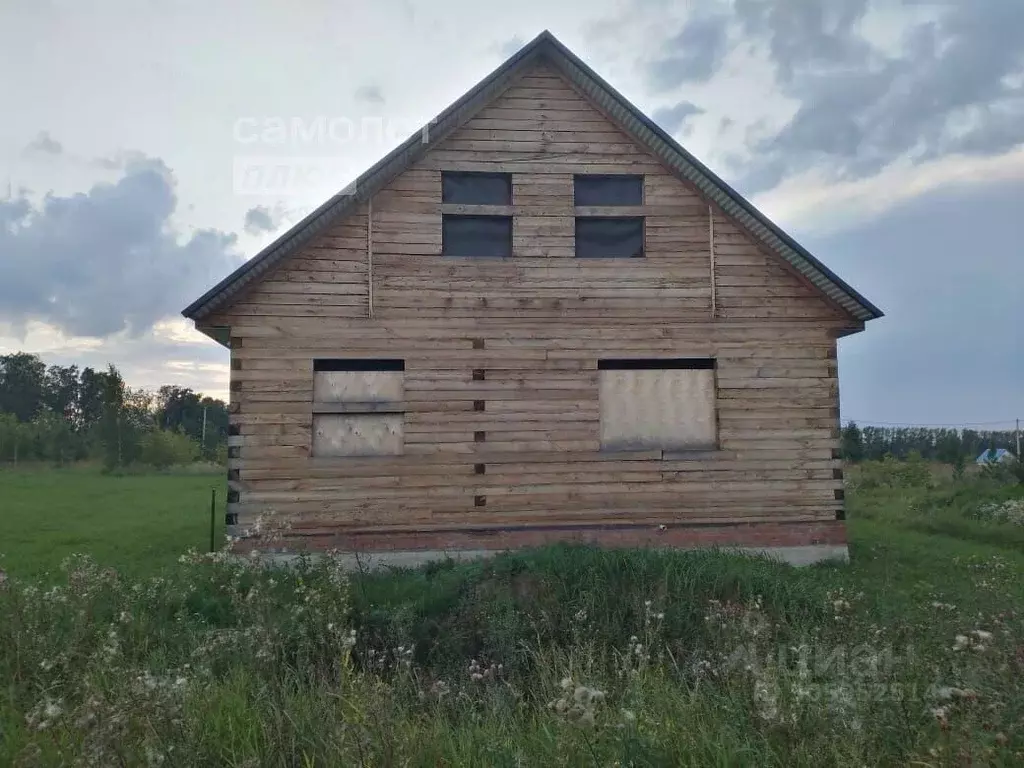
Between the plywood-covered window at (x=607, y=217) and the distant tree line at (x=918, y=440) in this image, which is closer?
the plywood-covered window at (x=607, y=217)

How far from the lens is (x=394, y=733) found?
12.4ft

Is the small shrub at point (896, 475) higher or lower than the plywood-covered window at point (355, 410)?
lower

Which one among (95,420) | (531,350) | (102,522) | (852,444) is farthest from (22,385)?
(531,350)

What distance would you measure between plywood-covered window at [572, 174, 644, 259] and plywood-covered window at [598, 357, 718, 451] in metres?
1.92

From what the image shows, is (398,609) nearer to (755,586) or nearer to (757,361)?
→ (755,586)

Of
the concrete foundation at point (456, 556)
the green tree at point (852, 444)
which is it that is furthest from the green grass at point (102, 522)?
the green tree at point (852, 444)

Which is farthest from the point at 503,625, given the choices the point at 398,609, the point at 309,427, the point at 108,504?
the point at 108,504

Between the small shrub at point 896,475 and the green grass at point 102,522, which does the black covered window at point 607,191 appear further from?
the small shrub at point 896,475

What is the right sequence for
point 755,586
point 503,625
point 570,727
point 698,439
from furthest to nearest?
point 698,439 → point 755,586 → point 503,625 → point 570,727

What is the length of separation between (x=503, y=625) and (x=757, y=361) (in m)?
7.16

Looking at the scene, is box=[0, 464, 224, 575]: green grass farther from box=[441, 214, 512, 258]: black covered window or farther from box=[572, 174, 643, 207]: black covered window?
box=[572, 174, 643, 207]: black covered window

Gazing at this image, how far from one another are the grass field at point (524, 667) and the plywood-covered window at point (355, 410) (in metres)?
2.06

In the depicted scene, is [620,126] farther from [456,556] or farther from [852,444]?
[852,444]

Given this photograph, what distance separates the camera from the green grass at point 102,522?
12984mm
